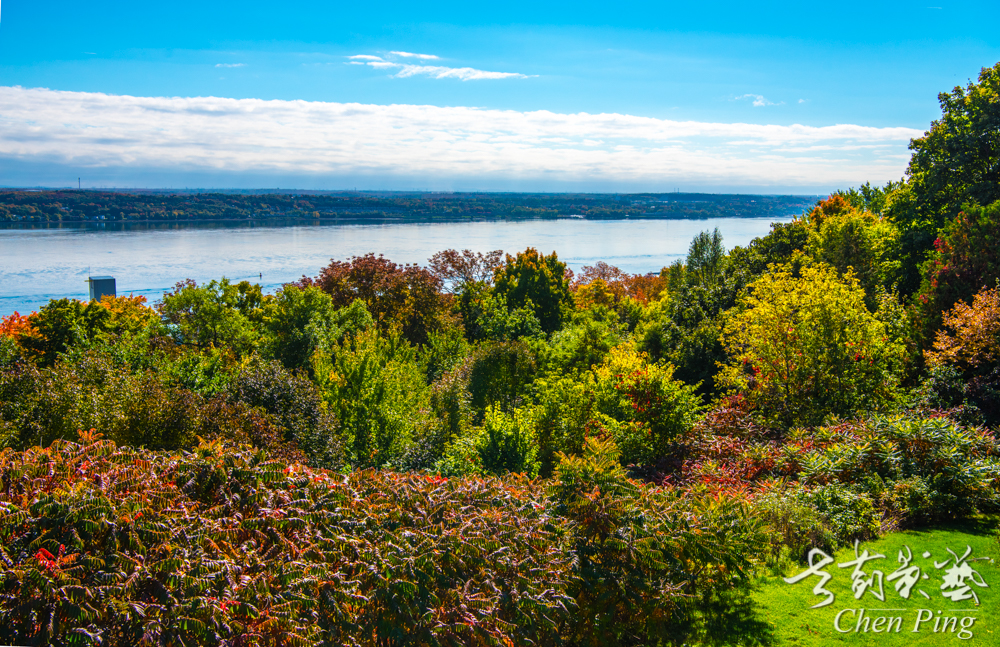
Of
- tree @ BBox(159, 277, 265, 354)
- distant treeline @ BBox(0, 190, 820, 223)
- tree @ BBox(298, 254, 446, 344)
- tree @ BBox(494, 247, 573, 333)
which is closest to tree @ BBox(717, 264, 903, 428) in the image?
tree @ BBox(494, 247, 573, 333)

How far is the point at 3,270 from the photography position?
6931cm

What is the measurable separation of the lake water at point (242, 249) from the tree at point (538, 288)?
39669 mm

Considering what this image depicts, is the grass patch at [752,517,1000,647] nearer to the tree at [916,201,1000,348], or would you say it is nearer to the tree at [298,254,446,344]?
the tree at [916,201,1000,348]

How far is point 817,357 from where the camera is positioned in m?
16.8

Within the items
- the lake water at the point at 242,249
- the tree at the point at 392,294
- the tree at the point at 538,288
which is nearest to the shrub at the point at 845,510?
the tree at the point at 538,288

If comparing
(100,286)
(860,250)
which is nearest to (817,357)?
(860,250)

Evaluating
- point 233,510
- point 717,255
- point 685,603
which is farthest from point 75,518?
point 717,255

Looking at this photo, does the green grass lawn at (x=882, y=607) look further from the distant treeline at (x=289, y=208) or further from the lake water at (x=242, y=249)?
the distant treeline at (x=289, y=208)

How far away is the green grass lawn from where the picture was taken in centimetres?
685

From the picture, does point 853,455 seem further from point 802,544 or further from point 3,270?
point 3,270

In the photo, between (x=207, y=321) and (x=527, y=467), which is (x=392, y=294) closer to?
(x=207, y=321)

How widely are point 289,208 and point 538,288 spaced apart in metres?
124

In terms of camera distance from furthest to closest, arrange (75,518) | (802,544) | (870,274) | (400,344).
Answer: (400,344) → (870,274) → (802,544) → (75,518)

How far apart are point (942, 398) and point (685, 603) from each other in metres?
11.1
